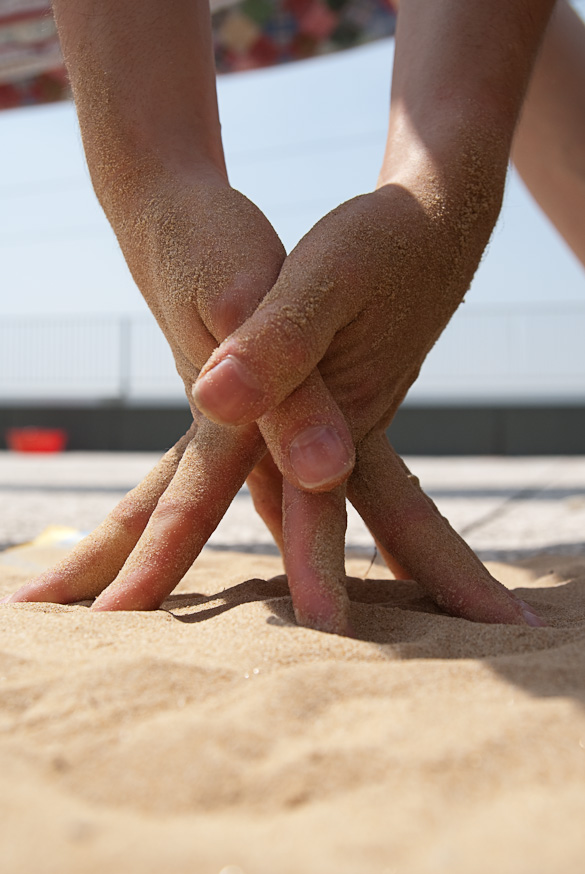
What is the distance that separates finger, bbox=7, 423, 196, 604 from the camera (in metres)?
1.11

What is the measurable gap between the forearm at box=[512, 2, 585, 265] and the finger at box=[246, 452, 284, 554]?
1.37 m

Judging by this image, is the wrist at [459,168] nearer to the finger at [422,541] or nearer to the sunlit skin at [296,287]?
the sunlit skin at [296,287]

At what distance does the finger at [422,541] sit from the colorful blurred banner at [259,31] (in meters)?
4.54

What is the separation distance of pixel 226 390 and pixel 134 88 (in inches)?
25.2

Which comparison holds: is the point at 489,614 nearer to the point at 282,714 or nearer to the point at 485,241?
the point at 282,714

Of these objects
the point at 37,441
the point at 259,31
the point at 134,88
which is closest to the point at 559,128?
the point at 134,88

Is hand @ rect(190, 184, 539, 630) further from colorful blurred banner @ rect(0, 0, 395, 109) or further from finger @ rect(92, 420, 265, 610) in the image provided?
colorful blurred banner @ rect(0, 0, 395, 109)

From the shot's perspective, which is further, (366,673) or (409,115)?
(409,115)

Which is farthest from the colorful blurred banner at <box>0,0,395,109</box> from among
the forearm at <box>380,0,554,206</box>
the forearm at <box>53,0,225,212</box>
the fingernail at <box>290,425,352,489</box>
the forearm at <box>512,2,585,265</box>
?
the fingernail at <box>290,425,352,489</box>

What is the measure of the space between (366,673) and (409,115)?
0.97 m

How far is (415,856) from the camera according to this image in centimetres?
44

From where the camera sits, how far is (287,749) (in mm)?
559

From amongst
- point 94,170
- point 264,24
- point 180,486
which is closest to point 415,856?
point 180,486

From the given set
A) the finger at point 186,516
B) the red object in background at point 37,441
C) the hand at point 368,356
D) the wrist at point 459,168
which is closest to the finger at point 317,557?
the hand at point 368,356
